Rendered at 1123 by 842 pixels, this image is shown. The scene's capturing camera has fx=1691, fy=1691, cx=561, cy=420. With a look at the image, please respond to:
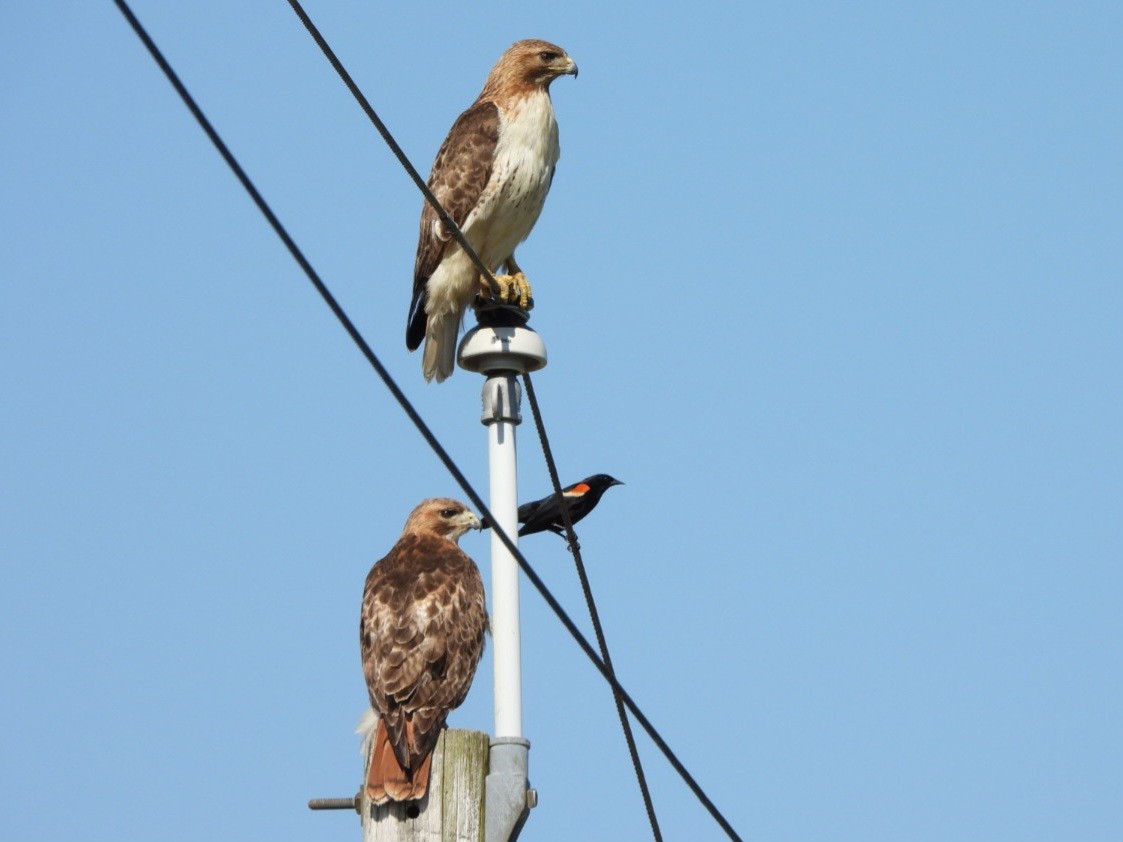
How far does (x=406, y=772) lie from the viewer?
448 centimetres

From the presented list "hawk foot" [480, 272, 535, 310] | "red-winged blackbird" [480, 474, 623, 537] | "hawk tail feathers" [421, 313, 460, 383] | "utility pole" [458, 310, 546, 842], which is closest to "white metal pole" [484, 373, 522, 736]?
"utility pole" [458, 310, 546, 842]

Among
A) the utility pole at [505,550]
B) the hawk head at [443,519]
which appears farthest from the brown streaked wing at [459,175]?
the utility pole at [505,550]

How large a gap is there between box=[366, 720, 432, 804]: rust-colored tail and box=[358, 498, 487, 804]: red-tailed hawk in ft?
0.06

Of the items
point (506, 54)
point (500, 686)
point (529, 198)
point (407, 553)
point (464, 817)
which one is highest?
point (506, 54)

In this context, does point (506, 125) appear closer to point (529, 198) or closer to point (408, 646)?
point (529, 198)

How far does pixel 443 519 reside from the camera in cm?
741

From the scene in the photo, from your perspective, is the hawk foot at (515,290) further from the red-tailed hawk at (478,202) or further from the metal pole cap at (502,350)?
the metal pole cap at (502,350)

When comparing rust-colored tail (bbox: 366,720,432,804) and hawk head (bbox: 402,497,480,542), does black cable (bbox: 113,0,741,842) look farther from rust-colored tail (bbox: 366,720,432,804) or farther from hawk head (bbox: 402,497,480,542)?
hawk head (bbox: 402,497,480,542)

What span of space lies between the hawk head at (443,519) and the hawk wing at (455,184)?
29.8 inches

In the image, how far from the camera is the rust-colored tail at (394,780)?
4383 mm

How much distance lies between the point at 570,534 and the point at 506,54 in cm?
346

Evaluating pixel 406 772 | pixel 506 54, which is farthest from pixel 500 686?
pixel 506 54

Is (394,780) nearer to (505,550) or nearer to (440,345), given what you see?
(505,550)

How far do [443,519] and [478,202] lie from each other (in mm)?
1439
